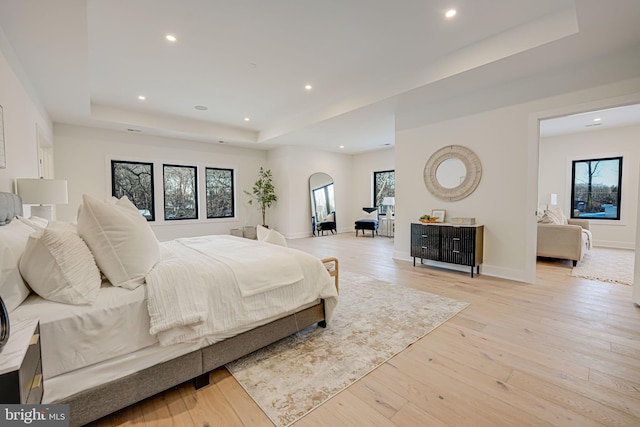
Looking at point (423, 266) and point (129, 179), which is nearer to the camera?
point (423, 266)

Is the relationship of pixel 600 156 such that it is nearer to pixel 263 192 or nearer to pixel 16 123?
pixel 263 192

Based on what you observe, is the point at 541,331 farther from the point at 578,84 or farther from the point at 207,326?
the point at 578,84

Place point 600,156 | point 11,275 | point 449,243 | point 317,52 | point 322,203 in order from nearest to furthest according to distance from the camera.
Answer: point 11,275 < point 317,52 < point 449,243 < point 600,156 < point 322,203

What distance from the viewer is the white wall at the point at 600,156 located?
5879mm

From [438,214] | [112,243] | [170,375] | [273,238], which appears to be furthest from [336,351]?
[438,214]

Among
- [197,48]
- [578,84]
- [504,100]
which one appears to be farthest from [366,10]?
[578,84]

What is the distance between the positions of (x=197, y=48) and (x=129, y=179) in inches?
171

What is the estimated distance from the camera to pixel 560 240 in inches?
179

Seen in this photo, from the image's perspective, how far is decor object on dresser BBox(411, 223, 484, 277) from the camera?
386 centimetres

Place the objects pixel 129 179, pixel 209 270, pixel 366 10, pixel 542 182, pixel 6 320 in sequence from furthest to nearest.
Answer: pixel 542 182
pixel 129 179
pixel 366 10
pixel 209 270
pixel 6 320

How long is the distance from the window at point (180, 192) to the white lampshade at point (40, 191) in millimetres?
4030

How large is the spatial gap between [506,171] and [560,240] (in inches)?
75.7

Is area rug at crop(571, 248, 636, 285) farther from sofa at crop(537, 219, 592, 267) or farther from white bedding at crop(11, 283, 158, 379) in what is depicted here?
white bedding at crop(11, 283, 158, 379)

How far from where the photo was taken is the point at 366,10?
8.68ft
